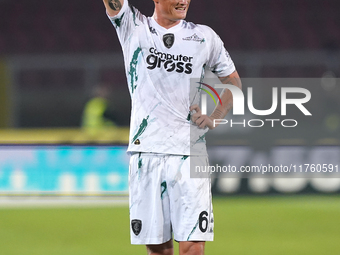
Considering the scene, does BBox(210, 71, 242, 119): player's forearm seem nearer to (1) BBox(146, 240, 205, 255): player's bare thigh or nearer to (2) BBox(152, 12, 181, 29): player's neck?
(2) BBox(152, 12, 181, 29): player's neck

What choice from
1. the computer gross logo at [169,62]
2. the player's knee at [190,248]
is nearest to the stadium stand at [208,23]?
the computer gross logo at [169,62]

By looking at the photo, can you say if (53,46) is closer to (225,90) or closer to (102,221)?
(102,221)

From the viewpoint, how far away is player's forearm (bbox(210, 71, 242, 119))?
3787mm

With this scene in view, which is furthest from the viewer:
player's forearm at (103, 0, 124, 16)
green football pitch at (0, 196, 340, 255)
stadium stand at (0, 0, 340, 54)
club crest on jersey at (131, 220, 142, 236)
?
stadium stand at (0, 0, 340, 54)

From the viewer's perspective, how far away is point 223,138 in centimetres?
962

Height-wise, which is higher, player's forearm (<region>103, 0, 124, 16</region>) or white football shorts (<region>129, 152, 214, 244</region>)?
player's forearm (<region>103, 0, 124, 16</region>)

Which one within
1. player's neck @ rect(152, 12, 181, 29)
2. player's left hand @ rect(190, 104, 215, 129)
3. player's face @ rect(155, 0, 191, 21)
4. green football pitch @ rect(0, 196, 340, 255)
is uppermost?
player's face @ rect(155, 0, 191, 21)

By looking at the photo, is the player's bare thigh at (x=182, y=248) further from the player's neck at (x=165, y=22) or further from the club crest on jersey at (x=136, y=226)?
the player's neck at (x=165, y=22)

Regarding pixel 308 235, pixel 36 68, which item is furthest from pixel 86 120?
pixel 308 235

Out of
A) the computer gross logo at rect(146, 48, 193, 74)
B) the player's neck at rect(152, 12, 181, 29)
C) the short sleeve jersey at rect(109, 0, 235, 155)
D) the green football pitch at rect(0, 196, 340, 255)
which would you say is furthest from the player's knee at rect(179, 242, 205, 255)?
the green football pitch at rect(0, 196, 340, 255)

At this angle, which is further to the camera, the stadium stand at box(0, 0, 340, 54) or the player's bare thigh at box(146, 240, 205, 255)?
the stadium stand at box(0, 0, 340, 54)

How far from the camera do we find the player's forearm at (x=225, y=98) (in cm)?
379

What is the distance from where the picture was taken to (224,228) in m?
7.44

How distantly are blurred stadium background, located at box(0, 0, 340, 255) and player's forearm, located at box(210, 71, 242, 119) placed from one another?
8.67ft
